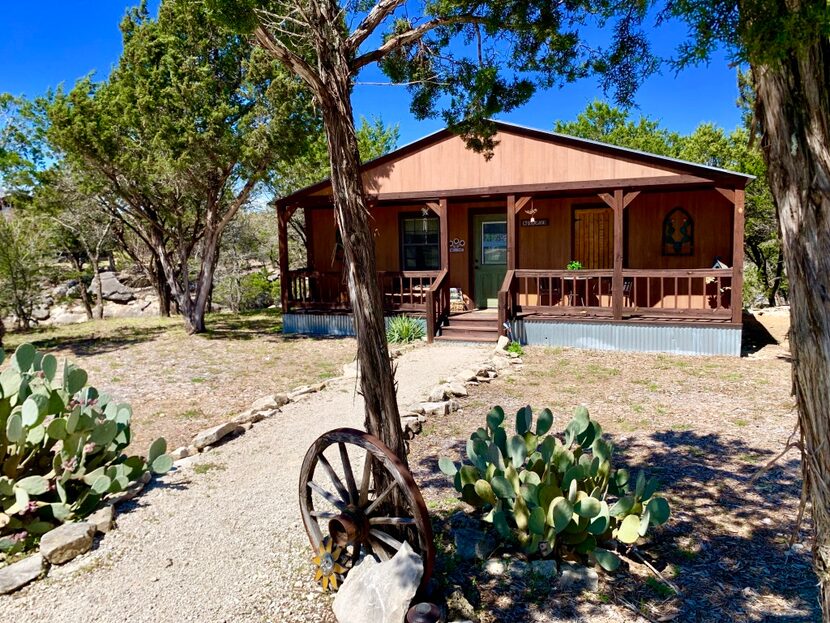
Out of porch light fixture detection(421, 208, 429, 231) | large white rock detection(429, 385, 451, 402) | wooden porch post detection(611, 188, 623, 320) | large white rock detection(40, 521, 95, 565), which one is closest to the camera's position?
large white rock detection(40, 521, 95, 565)

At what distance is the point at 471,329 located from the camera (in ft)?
37.0

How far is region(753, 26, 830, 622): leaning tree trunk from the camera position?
71.8 inches

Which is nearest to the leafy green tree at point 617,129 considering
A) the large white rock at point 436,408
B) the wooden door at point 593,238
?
the wooden door at point 593,238

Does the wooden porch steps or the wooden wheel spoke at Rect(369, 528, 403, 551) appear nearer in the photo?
the wooden wheel spoke at Rect(369, 528, 403, 551)

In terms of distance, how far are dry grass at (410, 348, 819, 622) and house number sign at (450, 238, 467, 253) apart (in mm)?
4879

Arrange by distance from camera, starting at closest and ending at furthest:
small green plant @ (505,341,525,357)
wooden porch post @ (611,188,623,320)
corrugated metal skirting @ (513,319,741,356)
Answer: corrugated metal skirting @ (513,319,741,356) < small green plant @ (505,341,525,357) < wooden porch post @ (611,188,623,320)

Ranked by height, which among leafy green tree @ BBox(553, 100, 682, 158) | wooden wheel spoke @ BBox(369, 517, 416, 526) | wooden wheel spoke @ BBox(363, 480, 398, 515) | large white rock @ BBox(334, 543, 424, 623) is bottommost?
large white rock @ BBox(334, 543, 424, 623)

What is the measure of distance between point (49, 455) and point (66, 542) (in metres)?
1.00

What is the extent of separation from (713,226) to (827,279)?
1059 cm

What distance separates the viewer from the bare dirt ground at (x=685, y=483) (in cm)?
297

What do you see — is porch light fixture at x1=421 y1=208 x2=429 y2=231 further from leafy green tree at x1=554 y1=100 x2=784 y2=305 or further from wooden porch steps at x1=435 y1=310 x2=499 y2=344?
leafy green tree at x1=554 y1=100 x2=784 y2=305

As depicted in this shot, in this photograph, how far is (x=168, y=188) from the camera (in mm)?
13047

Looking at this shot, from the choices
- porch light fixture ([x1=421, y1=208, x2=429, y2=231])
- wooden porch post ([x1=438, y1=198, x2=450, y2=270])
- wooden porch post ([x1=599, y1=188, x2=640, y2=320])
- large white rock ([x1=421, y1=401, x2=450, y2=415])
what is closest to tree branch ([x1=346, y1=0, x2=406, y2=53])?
large white rock ([x1=421, y1=401, x2=450, y2=415])

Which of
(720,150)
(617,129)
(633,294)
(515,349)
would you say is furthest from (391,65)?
(617,129)
